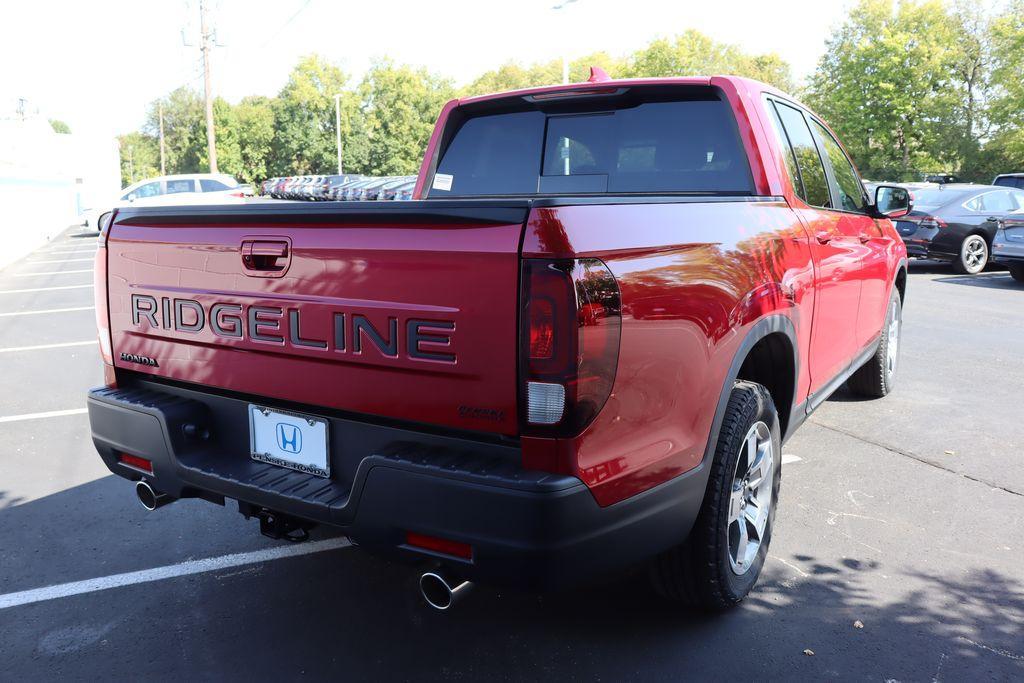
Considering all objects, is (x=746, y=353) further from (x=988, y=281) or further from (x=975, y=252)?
(x=975, y=252)

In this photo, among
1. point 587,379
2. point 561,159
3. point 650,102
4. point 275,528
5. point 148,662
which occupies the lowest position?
point 148,662

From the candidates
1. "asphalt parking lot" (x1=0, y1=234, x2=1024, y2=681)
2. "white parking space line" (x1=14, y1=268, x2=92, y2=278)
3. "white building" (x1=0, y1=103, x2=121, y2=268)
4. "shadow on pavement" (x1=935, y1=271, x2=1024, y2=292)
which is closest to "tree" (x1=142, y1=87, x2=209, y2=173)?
"white building" (x1=0, y1=103, x2=121, y2=268)

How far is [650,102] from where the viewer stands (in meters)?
3.94

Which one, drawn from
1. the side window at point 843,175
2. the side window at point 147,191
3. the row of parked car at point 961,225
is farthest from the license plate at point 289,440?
the side window at point 147,191

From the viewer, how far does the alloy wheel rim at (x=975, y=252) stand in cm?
1526

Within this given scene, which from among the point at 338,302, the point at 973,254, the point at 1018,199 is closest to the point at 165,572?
the point at 338,302

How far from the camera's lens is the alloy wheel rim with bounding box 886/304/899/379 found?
243 inches

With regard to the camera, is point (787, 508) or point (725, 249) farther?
point (787, 508)

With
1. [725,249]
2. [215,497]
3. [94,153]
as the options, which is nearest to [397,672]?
[215,497]

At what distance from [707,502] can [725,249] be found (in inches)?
33.6

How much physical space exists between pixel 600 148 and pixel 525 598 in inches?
82.6

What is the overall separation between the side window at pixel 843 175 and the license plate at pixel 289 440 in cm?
323

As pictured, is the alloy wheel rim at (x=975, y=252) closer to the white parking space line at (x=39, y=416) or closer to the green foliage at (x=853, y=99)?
the green foliage at (x=853, y=99)

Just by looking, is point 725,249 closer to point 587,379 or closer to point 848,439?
point 587,379
